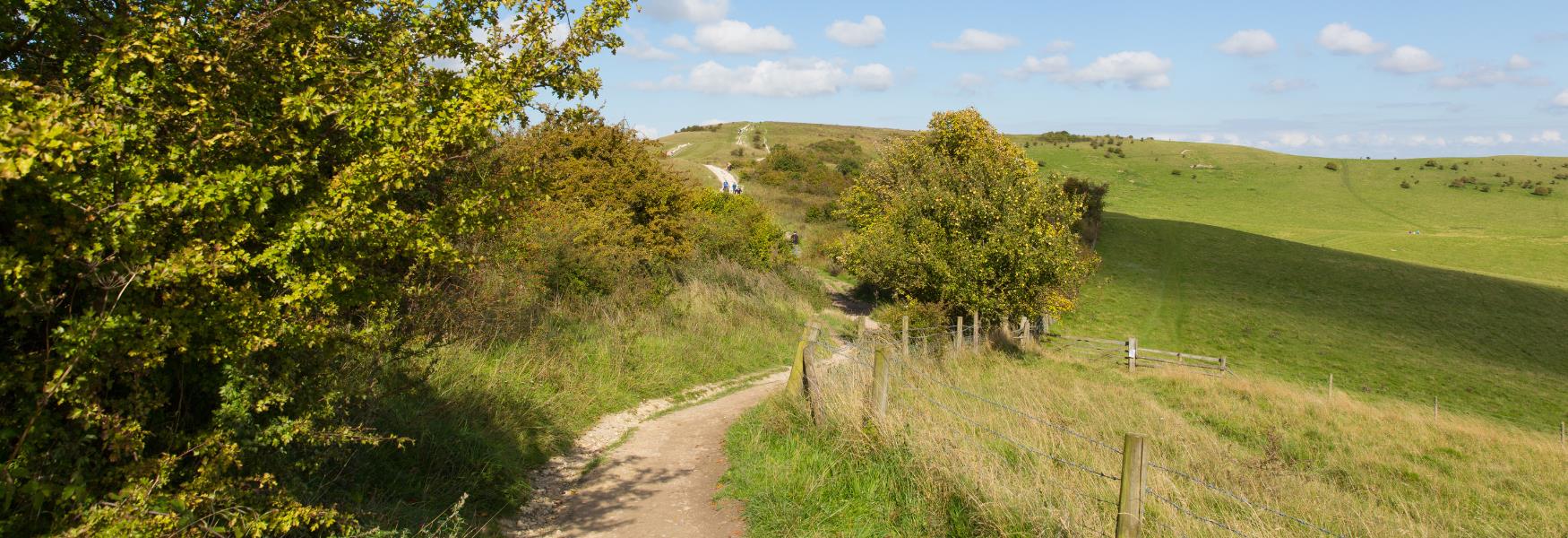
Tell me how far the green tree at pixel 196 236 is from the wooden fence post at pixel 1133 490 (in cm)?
395

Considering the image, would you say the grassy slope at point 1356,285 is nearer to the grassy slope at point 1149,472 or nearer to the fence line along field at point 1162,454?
the fence line along field at point 1162,454

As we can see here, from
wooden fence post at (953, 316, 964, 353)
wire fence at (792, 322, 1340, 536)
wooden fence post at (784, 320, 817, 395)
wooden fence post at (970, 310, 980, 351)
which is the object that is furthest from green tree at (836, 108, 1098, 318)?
wooden fence post at (784, 320, 817, 395)

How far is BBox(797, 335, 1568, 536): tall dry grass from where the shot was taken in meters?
5.69

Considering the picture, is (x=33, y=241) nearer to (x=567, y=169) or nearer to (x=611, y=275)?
(x=611, y=275)

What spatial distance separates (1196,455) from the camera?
10.0 m

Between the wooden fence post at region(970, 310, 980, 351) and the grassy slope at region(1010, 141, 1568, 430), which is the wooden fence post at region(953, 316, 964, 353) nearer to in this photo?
the wooden fence post at region(970, 310, 980, 351)

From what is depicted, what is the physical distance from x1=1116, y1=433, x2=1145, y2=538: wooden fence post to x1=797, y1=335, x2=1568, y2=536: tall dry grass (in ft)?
1.35

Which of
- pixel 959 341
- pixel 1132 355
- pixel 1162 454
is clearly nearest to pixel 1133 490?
pixel 1162 454

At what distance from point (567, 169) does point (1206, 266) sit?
43948 mm

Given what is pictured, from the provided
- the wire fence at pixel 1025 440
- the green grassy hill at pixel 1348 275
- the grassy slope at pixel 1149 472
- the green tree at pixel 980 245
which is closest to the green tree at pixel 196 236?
the grassy slope at pixel 1149 472

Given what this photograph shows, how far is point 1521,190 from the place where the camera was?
3282 inches

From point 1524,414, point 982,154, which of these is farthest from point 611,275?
point 1524,414

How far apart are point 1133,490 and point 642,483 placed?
4759 millimetres

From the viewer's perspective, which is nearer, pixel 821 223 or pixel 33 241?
pixel 33 241
